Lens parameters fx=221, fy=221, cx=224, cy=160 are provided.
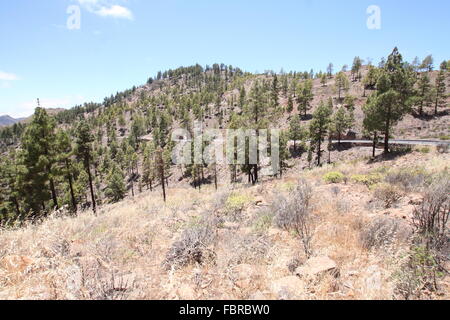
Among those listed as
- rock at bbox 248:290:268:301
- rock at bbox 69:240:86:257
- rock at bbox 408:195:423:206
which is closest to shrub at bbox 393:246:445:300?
rock at bbox 248:290:268:301

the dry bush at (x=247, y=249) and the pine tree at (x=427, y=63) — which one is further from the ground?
the pine tree at (x=427, y=63)

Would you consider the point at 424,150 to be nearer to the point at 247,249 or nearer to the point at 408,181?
the point at 408,181

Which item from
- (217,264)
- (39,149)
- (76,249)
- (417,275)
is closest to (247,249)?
(217,264)

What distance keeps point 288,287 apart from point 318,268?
2.07 feet

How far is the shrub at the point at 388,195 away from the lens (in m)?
6.48

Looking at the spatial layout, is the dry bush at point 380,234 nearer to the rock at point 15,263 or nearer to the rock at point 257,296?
the rock at point 257,296

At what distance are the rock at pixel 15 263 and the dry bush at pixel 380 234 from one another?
570 cm

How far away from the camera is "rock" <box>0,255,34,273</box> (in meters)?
3.34

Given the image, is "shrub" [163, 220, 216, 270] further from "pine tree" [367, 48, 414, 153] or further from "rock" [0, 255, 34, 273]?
"pine tree" [367, 48, 414, 153]

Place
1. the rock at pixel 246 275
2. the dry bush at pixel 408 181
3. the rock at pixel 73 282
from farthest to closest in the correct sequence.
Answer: the dry bush at pixel 408 181 → the rock at pixel 246 275 → the rock at pixel 73 282

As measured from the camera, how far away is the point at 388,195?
6.76 metres

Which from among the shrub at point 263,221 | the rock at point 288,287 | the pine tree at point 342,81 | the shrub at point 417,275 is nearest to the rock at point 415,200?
the shrub at point 417,275
